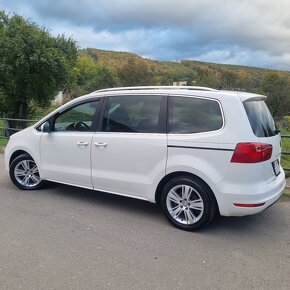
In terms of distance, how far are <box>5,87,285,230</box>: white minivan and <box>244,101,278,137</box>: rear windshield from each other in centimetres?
1

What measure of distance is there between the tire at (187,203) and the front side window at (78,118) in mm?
1579

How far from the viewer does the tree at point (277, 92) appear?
69.1 metres

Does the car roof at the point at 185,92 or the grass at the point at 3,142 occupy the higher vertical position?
the car roof at the point at 185,92

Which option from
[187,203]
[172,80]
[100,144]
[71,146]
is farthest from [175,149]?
[172,80]

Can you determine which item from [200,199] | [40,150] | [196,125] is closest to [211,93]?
[196,125]

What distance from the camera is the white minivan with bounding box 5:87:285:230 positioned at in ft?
13.0

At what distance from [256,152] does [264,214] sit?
140cm

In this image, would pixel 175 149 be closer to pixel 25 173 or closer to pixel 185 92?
pixel 185 92

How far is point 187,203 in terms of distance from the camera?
14.0 ft

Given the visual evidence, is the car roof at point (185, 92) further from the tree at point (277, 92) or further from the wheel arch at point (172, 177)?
the tree at point (277, 92)

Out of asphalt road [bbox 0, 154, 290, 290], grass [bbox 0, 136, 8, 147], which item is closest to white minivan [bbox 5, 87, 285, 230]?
asphalt road [bbox 0, 154, 290, 290]

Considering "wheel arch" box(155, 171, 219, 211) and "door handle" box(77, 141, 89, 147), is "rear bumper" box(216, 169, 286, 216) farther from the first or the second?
"door handle" box(77, 141, 89, 147)

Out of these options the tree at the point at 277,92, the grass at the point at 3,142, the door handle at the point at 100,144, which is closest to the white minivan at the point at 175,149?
the door handle at the point at 100,144

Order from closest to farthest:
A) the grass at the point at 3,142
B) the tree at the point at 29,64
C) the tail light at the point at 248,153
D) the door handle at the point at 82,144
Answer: the tail light at the point at 248,153 → the door handle at the point at 82,144 → the grass at the point at 3,142 → the tree at the point at 29,64
